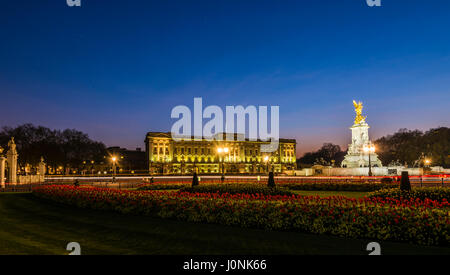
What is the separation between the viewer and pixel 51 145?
73.4 m

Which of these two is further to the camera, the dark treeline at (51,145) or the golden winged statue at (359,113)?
the dark treeline at (51,145)

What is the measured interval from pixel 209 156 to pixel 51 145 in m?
63.3

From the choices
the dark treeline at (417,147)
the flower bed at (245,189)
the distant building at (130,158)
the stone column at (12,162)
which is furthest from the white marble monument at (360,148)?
the distant building at (130,158)

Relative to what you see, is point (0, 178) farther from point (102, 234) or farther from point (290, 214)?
point (290, 214)

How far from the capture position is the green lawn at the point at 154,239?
8.26 m

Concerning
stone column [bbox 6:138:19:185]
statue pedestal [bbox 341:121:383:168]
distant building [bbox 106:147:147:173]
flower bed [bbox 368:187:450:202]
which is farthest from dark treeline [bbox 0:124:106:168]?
flower bed [bbox 368:187:450:202]

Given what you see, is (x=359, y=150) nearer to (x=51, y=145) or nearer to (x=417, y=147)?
(x=417, y=147)

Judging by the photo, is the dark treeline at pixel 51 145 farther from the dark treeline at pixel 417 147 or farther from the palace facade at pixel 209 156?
the dark treeline at pixel 417 147

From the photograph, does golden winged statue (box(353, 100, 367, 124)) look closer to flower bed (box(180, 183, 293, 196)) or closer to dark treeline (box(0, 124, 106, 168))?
flower bed (box(180, 183, 293, 196))

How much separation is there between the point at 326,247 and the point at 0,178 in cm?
3113

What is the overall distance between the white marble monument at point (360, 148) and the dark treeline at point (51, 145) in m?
56.6

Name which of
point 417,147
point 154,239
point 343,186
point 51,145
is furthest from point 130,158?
point 154,239
